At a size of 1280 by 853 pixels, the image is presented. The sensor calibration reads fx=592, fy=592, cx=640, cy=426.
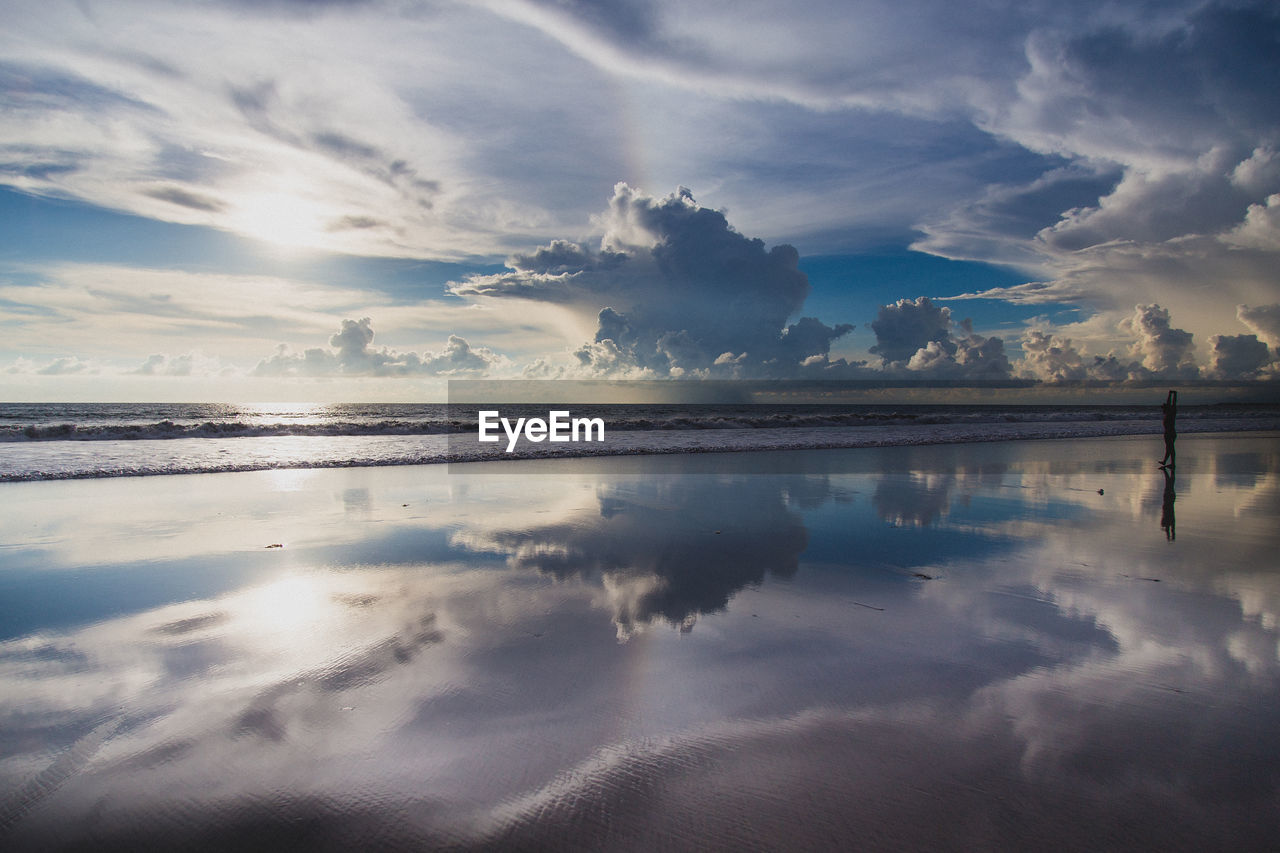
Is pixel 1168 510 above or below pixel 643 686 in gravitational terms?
below

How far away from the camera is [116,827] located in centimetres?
284

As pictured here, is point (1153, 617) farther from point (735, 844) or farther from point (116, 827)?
point (116, 827)

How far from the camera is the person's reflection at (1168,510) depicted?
8.86 m

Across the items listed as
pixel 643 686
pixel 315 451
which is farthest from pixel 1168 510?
pixel 315 451

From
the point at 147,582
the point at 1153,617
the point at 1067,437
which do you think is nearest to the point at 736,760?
the point at 1153,617

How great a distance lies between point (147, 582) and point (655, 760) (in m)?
6.53

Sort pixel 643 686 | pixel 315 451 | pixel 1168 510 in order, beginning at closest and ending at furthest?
1. pixel 643 686
2. pixel 1168 510
3. pixel 315 451

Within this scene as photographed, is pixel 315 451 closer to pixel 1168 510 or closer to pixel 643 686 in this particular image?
pixel 643 686

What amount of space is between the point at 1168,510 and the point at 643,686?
37.5 ft

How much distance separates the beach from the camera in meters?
2.84

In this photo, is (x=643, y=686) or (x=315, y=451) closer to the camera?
(x=643, y=686)

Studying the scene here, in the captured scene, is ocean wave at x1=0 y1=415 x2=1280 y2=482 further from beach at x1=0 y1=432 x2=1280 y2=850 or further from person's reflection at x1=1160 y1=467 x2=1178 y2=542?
person's reflection at x1=1160 y1=467 x2=1178 y2=542

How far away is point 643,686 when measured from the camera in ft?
13.5

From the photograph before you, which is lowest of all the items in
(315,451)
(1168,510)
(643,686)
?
(1168,510)
